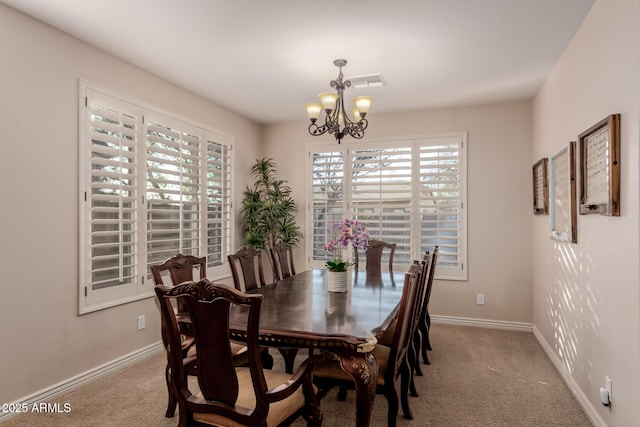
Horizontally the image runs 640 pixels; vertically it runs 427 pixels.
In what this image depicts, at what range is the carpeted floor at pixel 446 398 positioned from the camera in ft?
8.17

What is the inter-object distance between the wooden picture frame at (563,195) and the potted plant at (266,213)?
307 cm

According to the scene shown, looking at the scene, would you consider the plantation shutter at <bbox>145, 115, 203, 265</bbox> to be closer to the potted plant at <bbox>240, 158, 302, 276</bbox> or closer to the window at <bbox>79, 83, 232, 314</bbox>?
the window at <bbox>79, 83, 232, 314</bbox>

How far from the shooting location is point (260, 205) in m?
5.11

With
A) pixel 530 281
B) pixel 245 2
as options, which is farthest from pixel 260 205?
pixel 530 281

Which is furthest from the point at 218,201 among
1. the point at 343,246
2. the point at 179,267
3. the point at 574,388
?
the point at 574,388

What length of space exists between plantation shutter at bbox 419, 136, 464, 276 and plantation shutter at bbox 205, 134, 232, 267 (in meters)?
2.52

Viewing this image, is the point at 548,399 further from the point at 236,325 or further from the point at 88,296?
Answer: the point at 88,296

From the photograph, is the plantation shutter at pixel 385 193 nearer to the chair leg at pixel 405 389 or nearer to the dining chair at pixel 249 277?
the dining chair at pixel 249 277

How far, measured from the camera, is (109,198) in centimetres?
324

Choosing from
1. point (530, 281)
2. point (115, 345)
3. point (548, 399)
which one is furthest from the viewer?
point (530, 281)

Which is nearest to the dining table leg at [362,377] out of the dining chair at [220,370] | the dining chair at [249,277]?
the dining chair at [220,370]

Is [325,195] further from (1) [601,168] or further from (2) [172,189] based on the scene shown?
(1) [601,168]

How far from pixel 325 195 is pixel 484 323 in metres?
2.63

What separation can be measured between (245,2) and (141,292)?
269cm
